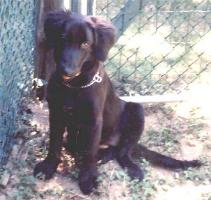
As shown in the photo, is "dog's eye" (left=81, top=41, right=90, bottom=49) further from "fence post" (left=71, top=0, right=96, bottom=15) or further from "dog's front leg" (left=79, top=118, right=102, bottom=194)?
"fence post" (left=71, top=0, right=96, bottom=15)

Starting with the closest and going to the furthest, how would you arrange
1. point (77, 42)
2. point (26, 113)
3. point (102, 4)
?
point (77, 42) → point (26, 113) → point (102, 4)

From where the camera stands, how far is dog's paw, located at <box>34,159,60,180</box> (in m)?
3.54

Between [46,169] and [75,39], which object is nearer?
[75,39]

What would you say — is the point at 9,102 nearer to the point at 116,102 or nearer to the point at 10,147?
the point at 10,147

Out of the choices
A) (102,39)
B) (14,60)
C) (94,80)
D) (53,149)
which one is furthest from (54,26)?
(53,149)

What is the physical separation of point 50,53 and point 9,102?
675 millimetres

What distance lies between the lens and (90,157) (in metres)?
3.52

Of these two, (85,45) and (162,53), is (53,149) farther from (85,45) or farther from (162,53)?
(162,53)

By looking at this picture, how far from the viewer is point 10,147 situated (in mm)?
3785

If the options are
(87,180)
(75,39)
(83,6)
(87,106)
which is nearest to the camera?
(75,39)

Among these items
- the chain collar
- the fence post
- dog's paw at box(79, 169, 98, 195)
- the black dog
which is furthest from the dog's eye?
the fence post

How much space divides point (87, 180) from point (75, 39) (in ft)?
2.85

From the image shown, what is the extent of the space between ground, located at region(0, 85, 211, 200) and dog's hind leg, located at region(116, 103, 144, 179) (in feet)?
0.22

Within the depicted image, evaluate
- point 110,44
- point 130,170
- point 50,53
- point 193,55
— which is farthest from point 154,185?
point 193,55
